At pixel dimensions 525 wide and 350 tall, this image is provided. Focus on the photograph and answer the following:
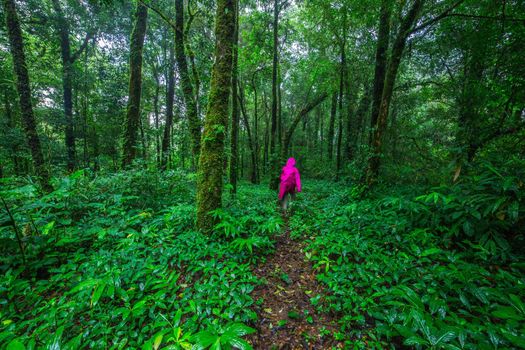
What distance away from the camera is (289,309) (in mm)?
2553

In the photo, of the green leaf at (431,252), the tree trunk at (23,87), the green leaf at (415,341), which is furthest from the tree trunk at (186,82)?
the green leaf at (415,341)

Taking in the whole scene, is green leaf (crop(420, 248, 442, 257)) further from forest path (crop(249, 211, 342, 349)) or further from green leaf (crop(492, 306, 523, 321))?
forest path (crop(249, 211, 342, 349))

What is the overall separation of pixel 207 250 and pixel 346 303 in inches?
84.5

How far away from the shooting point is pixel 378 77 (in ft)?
22.1

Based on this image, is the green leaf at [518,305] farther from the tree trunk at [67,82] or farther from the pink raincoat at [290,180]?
the tree trunk at [67,82]

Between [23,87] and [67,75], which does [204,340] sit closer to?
[23,87]

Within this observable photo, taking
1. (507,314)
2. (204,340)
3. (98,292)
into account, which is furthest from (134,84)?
(507,314)

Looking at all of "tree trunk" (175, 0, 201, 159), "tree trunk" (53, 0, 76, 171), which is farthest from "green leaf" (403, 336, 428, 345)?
"tree trunk" (53, 0, 76, 171)

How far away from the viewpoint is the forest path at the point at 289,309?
2.13 meters

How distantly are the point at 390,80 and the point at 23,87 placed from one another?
9.29 metres

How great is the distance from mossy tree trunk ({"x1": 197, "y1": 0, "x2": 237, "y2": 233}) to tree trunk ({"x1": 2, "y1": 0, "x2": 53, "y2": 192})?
393cm

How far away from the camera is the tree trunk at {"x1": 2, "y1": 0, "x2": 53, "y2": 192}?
4.50 m

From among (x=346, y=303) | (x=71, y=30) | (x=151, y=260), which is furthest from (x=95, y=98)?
(x=346, y=303)

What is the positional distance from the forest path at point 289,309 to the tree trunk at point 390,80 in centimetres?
371
